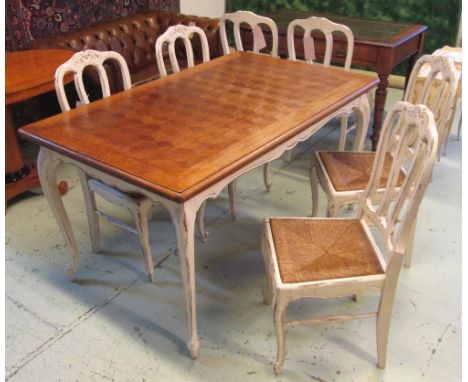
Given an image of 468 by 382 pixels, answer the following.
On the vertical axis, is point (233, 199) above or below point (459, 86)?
below

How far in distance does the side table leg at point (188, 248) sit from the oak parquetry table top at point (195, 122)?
9 cm

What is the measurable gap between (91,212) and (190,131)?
2.53ft

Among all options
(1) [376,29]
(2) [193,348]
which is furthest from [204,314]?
(1) [376,29]

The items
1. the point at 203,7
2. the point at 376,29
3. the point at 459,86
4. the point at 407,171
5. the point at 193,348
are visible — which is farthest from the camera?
the point at 203,7

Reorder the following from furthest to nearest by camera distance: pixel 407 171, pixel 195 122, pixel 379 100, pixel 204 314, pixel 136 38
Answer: pixel 136 38 < pixel 379 100 < pixel 204 314 < pixel 195 122 < pixel 407 171

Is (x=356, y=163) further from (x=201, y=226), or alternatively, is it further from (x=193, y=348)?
(x=193, y=348)

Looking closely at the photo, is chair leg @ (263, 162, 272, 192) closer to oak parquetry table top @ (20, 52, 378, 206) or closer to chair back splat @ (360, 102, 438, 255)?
oak parquetry table top @ (20, 52, 378, 206)

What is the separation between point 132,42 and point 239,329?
2921 mm

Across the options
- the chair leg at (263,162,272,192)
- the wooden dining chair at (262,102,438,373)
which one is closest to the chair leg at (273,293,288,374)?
the wooden dining chair at (262,102,438,373)

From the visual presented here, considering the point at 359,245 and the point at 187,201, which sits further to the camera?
the point at 359,245

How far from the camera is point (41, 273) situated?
7.70 feet

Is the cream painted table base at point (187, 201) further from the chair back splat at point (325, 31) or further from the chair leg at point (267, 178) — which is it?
the chair leg at point (267, 178)

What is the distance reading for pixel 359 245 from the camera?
1.78 metres

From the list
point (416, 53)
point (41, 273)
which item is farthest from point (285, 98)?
point (416, 53)
